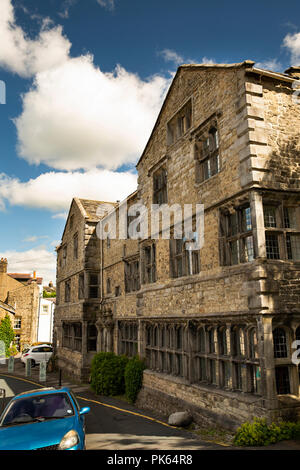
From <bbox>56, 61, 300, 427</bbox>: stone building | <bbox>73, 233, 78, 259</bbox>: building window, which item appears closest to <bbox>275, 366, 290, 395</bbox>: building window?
<bbox>56, 61, 300, 427</bbox>: stone building

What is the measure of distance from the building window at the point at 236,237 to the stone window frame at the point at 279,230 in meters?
0.45

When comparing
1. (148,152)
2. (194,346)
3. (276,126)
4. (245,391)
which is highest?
(148,152)

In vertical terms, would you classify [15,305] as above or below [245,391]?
above

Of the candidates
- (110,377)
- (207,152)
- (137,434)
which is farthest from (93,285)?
(207,152)

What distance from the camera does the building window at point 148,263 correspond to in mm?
14414

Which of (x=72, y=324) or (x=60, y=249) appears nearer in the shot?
(x=72, y=324)

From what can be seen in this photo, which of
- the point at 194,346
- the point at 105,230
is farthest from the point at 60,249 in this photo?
the point at 194,346

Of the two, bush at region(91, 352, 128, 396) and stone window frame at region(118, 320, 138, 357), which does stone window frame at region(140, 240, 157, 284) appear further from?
bush at region(91, 352, 128, 396)

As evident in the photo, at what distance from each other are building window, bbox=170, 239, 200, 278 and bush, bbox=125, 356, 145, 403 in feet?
15.2

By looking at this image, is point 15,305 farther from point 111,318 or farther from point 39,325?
point 111,318

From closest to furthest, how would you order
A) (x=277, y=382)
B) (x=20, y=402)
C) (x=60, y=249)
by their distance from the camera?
(x=20, y=402)
(x=277, y=382)
(x=60, y=249)

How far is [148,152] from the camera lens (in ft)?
50.6

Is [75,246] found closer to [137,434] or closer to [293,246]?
[137,434]

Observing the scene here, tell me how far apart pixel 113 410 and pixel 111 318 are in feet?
20.9
